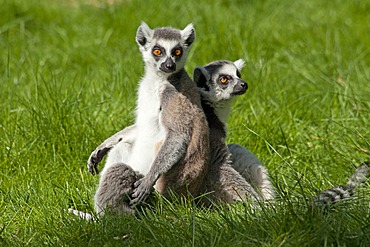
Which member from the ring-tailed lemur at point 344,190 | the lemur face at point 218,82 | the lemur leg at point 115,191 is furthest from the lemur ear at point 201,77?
the ring-tailed lemur at point 344,190

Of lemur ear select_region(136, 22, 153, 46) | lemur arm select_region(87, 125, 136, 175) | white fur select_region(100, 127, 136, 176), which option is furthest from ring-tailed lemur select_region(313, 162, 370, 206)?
lemur ear select_region(136, 22, 153, 46)

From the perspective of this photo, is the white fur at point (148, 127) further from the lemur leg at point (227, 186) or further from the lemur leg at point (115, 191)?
the lemur leg at point (227, 186)

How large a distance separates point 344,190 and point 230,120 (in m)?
2.04

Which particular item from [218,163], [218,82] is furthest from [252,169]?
[218,82]

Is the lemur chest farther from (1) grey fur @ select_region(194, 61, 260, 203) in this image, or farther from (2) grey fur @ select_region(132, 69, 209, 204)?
(1) grey fur @ select_region(194, 61, 260, 203)

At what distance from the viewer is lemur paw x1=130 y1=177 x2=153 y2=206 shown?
448 centimetres

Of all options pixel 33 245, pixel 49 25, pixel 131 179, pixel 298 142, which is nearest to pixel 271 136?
pixel 298 142

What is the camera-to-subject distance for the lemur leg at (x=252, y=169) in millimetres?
5176

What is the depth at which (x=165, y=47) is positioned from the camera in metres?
4.80

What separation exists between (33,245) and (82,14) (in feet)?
20.4

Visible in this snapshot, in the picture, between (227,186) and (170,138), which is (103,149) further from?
(227,186)

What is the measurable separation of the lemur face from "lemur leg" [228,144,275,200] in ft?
1.37

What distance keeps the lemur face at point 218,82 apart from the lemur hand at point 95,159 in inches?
33.1

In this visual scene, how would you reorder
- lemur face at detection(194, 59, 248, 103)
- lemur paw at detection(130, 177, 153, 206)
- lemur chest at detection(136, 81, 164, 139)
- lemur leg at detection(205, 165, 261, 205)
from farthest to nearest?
1. lemur face at detection(194, 59, 248, 103)
2. lemur leg at detection(205, 165, 261, 205)
3. lemur chest at detection(136, 81, 164, 139)
4. lemur paw at detection(130, 177, 153, 206)
